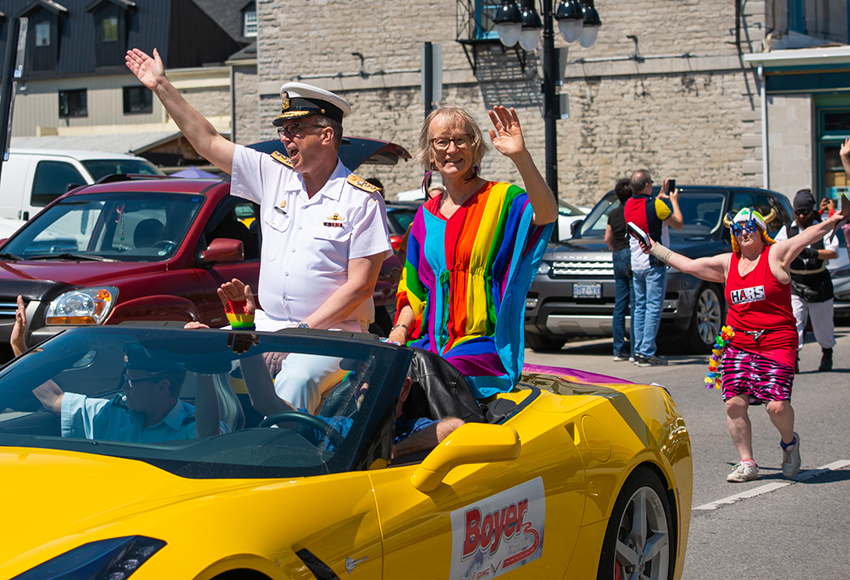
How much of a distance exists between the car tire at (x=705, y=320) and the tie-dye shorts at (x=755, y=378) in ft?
17.3

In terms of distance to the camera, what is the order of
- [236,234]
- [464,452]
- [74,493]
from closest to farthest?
[74,493], [464,452], [236,234]

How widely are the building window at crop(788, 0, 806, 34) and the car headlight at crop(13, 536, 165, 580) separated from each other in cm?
3004

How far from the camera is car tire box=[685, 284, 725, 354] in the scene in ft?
38.4

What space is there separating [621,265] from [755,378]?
5.01 meters

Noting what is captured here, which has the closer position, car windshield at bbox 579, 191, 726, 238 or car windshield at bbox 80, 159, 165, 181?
car windshield at bbox 579, 191, 726, 238

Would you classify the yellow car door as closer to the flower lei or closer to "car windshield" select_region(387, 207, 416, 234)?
the flower lei

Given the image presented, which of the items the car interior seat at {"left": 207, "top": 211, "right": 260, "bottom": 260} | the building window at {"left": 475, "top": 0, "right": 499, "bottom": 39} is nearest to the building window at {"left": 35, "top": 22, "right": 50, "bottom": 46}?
the building window at {"left": 475, "top": 0, "right": 499, "bottom": 39}

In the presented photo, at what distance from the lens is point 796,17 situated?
29422mm

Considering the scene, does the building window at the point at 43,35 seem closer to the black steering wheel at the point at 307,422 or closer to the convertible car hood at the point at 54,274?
the convertible car hood at the point at 54,274

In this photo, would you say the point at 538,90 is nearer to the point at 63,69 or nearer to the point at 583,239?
the point at 583,239

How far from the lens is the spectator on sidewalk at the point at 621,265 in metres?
11.3

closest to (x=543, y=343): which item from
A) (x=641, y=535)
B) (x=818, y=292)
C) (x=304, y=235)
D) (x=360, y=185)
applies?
(x=818, y=292)

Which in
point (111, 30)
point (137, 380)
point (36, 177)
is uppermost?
point (111, 30)

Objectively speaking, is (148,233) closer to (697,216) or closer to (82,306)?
(82,306)
